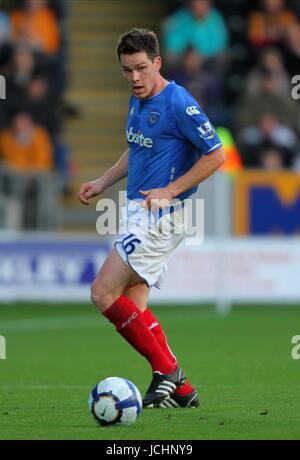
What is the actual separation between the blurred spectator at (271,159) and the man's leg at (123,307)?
1110 cm

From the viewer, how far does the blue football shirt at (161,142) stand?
25.5ft

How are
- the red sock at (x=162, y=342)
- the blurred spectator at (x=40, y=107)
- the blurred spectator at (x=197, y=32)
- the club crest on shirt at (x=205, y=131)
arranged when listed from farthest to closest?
the blurred spectator at (x=197, y=32), the blurred spectator at (x=40, y=107), the red sock at (x=162, y=342), the club crest on shirt at (x=205, y=131)

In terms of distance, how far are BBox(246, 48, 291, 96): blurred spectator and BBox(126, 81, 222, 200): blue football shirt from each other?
1189cm

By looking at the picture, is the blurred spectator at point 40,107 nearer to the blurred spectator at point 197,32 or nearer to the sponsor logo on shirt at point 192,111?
the blurred spectator at point 197,32

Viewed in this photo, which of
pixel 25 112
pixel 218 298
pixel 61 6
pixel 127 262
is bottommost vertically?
Result: pixel 218 298

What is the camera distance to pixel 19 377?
9898 mm

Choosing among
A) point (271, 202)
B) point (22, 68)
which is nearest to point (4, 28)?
point (22, 68)

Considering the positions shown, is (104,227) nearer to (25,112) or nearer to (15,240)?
(15,240)

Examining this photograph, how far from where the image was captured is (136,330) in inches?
309

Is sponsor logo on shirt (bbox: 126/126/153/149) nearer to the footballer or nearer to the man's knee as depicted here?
the footballer

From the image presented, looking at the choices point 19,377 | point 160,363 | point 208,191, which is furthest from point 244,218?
point 160,363

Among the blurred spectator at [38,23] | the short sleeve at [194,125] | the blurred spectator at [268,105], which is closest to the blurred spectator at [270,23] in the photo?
the blurred spectator at [268,105]

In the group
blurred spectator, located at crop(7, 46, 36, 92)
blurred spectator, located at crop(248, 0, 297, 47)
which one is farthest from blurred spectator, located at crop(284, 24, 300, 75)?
blurred spectator, located at crop(7, 46, 36, 92)

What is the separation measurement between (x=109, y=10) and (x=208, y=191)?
6.94 metres
